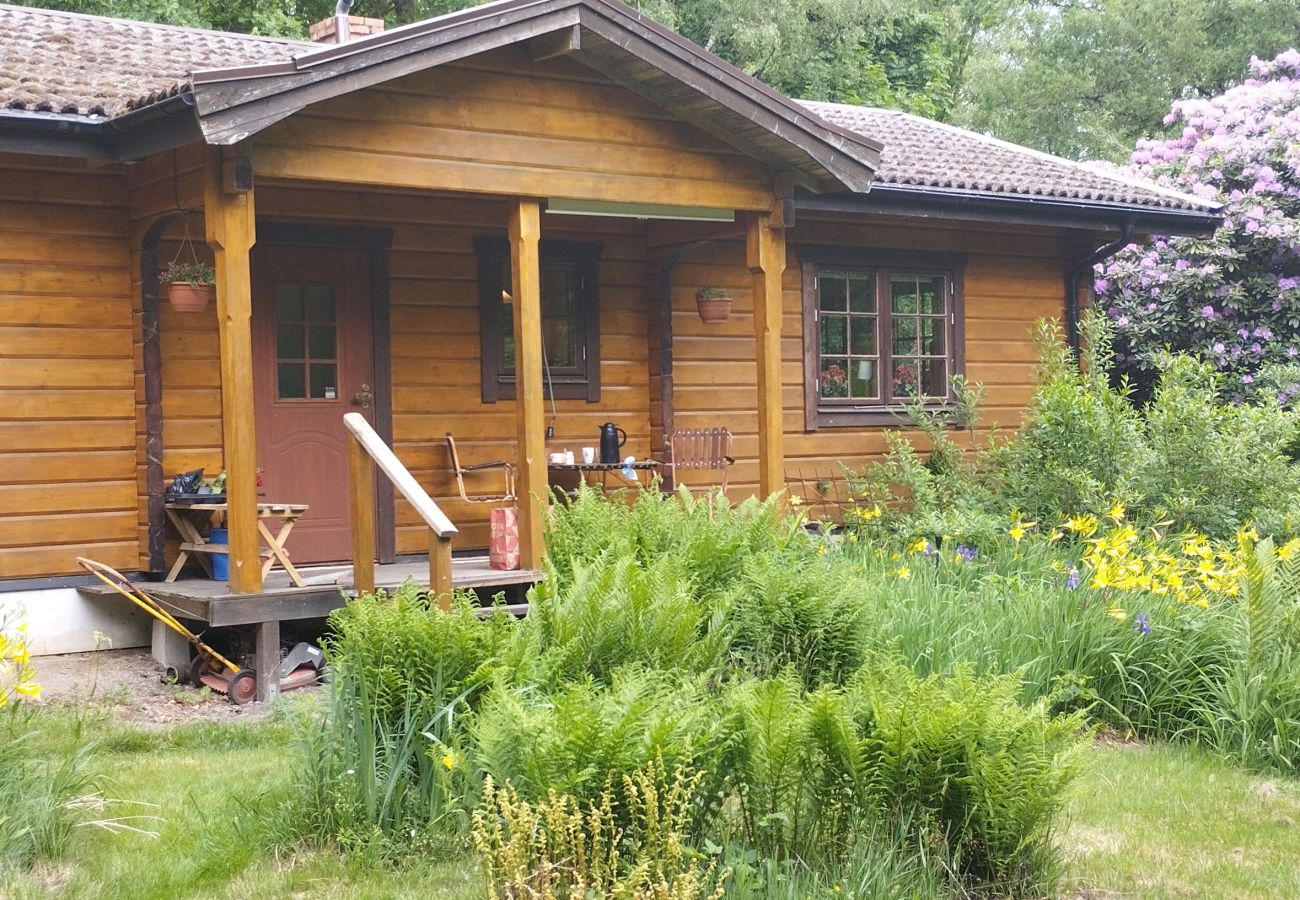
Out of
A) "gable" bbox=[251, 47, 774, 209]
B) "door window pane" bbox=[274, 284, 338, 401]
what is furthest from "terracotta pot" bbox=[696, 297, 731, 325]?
"door window pane" bbox=[274, 284, 338, 401]

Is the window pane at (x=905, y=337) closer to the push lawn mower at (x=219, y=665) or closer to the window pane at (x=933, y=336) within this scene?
the window pane at (x=933, y=336)

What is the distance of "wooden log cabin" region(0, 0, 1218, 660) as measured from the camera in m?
8.27

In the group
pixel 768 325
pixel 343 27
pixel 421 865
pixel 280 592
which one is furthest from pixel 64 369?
pixel 421 865

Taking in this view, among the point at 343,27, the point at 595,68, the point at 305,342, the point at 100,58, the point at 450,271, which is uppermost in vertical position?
the point at 343,27

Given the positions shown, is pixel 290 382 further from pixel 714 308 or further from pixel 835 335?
pixel 835 335

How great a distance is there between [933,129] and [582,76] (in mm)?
6616

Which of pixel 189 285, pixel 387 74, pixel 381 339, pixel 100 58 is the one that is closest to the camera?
pixel 387 74

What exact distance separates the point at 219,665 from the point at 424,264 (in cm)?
358

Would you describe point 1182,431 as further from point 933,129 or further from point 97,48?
point 97,48

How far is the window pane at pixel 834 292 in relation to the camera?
1242cm

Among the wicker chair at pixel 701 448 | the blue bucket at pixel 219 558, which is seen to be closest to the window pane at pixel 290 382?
the blue bucket at pixel 219 558

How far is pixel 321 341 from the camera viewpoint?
10.3 m

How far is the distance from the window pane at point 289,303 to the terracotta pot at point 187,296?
1053 millimetres

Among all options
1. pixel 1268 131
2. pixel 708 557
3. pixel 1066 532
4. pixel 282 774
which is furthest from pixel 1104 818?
pixel 1268 131
